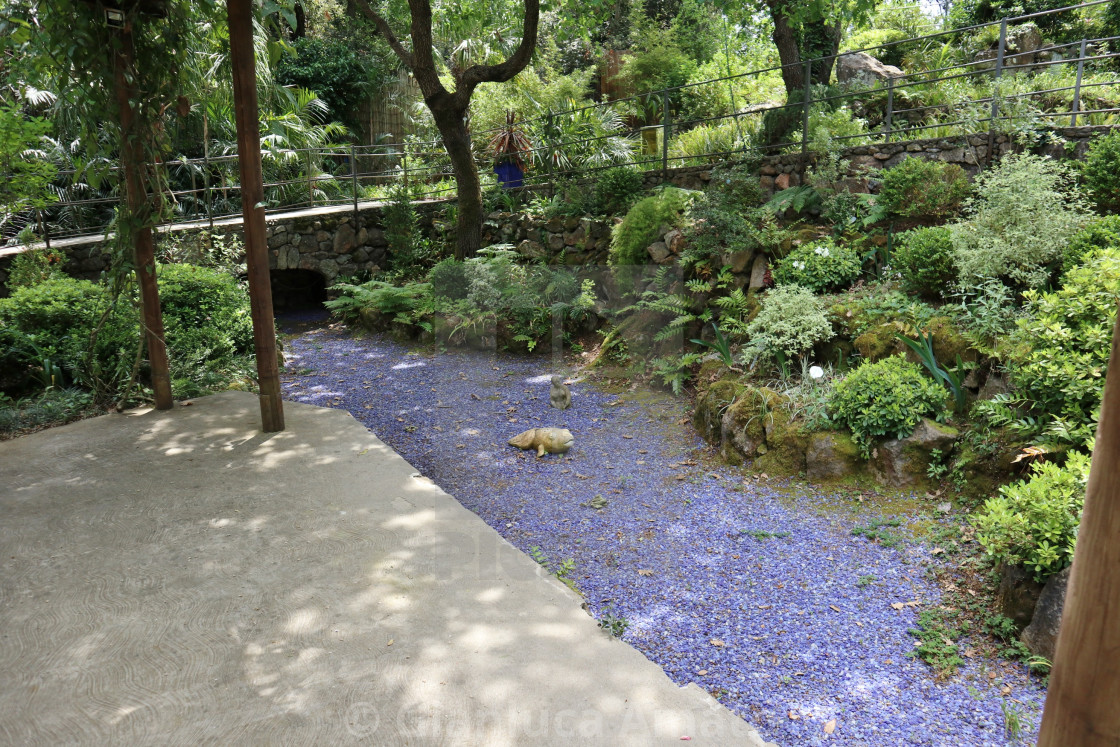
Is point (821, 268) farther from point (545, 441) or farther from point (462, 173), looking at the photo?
point (462, 173)

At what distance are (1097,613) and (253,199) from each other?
203 inches

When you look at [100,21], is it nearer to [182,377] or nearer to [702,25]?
[182,377]

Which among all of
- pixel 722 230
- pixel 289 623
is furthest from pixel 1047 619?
pixel 722 230

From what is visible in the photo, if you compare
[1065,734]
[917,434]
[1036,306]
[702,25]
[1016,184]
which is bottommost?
[917,434]

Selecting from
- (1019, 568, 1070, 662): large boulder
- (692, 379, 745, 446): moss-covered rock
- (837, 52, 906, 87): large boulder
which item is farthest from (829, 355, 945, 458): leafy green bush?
(837, 52, 906, 87): large boulder

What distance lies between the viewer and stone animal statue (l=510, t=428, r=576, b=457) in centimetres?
541

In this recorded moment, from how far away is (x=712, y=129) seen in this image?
925 cm

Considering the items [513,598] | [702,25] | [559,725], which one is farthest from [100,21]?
[702,25]

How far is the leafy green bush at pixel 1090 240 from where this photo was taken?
182 inches

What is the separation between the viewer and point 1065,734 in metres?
1.38

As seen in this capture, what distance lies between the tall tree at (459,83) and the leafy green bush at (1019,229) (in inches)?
212

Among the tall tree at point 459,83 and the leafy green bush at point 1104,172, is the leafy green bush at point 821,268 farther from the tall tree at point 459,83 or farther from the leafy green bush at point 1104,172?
the tall tree at point 459,83

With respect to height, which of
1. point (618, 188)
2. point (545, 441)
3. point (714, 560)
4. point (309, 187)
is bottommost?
point (714, 560)

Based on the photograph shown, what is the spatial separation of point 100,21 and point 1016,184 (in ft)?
21.1
